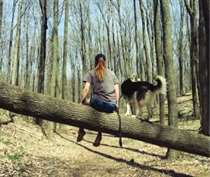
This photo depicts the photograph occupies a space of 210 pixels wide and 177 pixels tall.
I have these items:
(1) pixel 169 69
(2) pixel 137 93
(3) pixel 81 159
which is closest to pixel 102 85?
(2) pixel 137 93

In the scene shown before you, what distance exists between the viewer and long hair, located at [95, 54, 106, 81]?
341 inches

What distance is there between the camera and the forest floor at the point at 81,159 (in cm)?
1126

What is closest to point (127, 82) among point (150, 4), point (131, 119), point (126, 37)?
point (131, 119)

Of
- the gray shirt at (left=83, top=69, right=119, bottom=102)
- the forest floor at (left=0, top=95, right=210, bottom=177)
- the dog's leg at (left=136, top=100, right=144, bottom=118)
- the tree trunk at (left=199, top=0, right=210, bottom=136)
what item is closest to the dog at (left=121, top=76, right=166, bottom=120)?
the dog's leg at (left=136, top=100, right=144, bottom=118)

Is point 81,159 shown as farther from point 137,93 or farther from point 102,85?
point 102,85

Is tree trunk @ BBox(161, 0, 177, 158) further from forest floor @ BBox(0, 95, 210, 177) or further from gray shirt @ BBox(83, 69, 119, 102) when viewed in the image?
gray shirt @ BBox(83, 69, 119, 102)

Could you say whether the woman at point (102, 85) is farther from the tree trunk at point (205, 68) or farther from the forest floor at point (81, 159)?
the tree trunk at point (205, 68)

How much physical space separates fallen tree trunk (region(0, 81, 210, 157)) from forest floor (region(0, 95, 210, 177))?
167cm

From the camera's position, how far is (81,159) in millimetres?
14648

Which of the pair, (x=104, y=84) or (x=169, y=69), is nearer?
(x=104, y=84)

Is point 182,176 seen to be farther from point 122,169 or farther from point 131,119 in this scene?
point 131,119

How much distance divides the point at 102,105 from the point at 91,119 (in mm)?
662

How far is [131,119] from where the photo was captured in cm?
849

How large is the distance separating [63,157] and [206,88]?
584 centimetres
